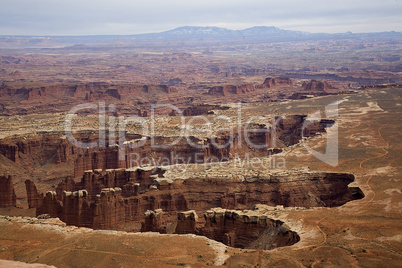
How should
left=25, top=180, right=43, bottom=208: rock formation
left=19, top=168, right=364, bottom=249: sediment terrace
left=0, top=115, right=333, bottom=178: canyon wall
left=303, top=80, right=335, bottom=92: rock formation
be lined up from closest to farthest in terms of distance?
1. left=19, top=168, right=364, bottom=249: sediment terrace
2. left=25, top=180, right=43, bottom=208: rock formation
3. left=0, top=115, right=333, bottom=178: canyon wall
4. left=303, top=80, right=335, bottom=92: rock formation

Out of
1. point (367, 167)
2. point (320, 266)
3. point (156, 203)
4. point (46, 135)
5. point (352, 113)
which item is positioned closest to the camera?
point (320, 266)

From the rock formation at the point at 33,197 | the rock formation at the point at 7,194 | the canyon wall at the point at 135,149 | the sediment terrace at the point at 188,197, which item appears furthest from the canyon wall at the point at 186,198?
the canyon wall at the point at 135,149

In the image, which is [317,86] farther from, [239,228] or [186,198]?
[239,228]

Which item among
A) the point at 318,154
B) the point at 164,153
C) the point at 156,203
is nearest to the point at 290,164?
the point at 318,154

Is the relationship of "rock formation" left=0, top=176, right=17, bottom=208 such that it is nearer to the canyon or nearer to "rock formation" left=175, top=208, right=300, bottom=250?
the canyon

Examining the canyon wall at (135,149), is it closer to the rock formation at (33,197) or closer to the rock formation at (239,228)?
the rock formation at (33,197)

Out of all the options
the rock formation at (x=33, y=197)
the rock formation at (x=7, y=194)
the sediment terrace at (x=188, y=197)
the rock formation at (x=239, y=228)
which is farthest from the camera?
the rock formation at (x=7, y=194)

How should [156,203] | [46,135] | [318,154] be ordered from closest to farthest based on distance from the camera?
[156,203] < [318,154] < [46,135]

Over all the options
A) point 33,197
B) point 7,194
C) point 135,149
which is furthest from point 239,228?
point 135,149

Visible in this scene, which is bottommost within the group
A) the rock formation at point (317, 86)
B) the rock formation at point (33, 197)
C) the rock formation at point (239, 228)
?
the rock formation at point (33, 197)

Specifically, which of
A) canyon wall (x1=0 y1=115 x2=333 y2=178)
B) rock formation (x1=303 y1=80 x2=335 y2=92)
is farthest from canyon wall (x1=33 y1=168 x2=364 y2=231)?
rock formation (x1=303 y1=80 x2=335 y2=92)

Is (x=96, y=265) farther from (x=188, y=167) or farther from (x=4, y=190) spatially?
(x=4, y=190)
